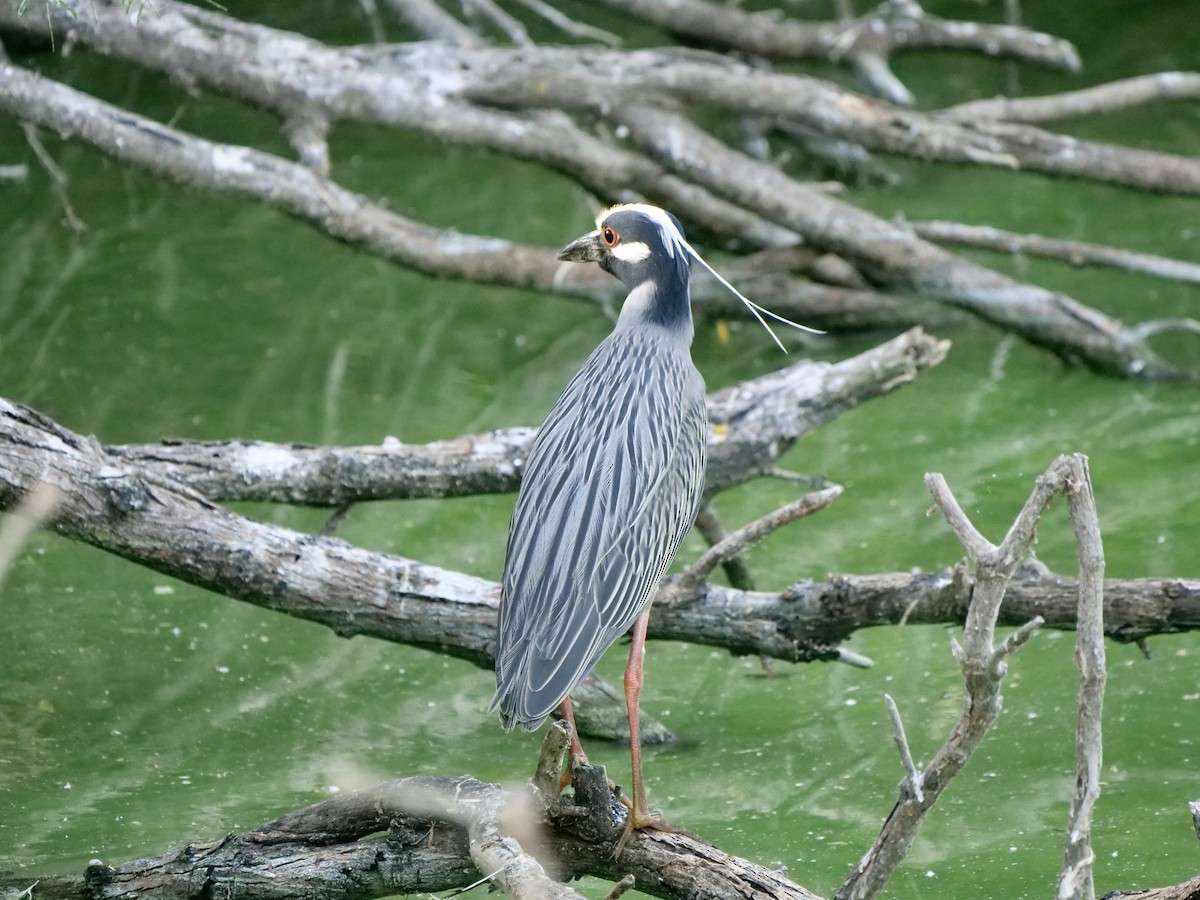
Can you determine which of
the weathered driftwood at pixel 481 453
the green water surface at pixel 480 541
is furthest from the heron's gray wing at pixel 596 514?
the weathered driftwood at pixel 481 453

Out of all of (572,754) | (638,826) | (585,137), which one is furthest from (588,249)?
(585,137)

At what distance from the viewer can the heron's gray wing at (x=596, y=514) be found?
117 inches

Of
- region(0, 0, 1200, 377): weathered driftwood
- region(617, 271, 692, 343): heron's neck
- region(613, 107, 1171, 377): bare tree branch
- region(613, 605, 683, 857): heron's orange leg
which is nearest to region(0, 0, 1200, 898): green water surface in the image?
region(613, 107, 1171, 377): bare tree branch

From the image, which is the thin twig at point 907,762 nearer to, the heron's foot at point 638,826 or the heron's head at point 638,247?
the heron's foot at point 638,826

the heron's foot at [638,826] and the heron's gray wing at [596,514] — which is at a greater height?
the heron's gray wing at [596,514]

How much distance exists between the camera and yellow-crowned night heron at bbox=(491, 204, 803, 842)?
118 inches

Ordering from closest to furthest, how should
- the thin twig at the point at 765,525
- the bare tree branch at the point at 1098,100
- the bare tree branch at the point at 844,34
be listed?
the thin twig at the point at 765,525
the bare tree branch at the point at 1098,100
the bare tree branch at the point at 844,34

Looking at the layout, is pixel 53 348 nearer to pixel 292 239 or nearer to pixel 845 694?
pixel 292 239

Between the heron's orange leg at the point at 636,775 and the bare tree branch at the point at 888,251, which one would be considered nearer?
the heron's orange leg at the point at 636,775

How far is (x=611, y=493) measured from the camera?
3229mm

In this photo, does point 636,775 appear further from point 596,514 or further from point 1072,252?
point 1072,252

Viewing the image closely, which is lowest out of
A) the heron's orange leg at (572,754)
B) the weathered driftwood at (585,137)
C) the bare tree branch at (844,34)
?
the heron's orange leg at (572,754)

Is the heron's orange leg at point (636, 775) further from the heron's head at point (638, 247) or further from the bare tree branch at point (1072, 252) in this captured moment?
the bare tree branch at point (1072, 252)

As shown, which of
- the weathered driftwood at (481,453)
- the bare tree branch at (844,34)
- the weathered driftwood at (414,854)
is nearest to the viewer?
the weathered driftwood at (414,854)
